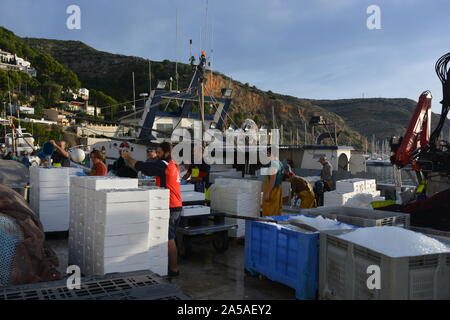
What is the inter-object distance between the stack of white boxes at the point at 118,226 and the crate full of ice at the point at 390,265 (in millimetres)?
2108

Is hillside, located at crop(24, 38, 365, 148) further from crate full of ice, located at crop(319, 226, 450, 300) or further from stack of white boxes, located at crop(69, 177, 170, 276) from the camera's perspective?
crate full of ice, located at crop(319, 226, 450, 300)

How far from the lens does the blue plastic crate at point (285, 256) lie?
13.6 ft

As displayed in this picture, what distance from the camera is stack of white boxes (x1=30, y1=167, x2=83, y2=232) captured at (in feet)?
20.6

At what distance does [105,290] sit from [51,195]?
4197 mm

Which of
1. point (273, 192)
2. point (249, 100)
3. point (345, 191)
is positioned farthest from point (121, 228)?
point (249, 100)

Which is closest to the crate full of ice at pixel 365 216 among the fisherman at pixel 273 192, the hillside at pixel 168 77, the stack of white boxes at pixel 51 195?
the fisherman at pixel 273 192

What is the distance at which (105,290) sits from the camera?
281 cm

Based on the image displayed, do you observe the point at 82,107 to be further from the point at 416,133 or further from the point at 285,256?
the point at 285,256

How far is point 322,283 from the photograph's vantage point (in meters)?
4.05

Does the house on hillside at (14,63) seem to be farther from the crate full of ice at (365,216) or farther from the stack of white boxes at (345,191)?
the crate full of ice at (365,216)

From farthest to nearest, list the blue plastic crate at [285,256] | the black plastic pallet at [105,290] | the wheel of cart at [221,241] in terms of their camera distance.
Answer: the wheel of cart at [221,241]
the blue plastic crate at [285,256]
the black plastic pallet at [105,290]

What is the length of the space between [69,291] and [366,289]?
8.49ft

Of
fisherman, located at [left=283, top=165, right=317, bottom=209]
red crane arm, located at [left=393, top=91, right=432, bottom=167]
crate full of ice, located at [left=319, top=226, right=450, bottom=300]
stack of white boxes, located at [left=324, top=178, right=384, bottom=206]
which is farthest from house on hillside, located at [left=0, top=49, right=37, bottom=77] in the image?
crate full of ice, located at [left=319, top=226, right=450, bottom=300]
